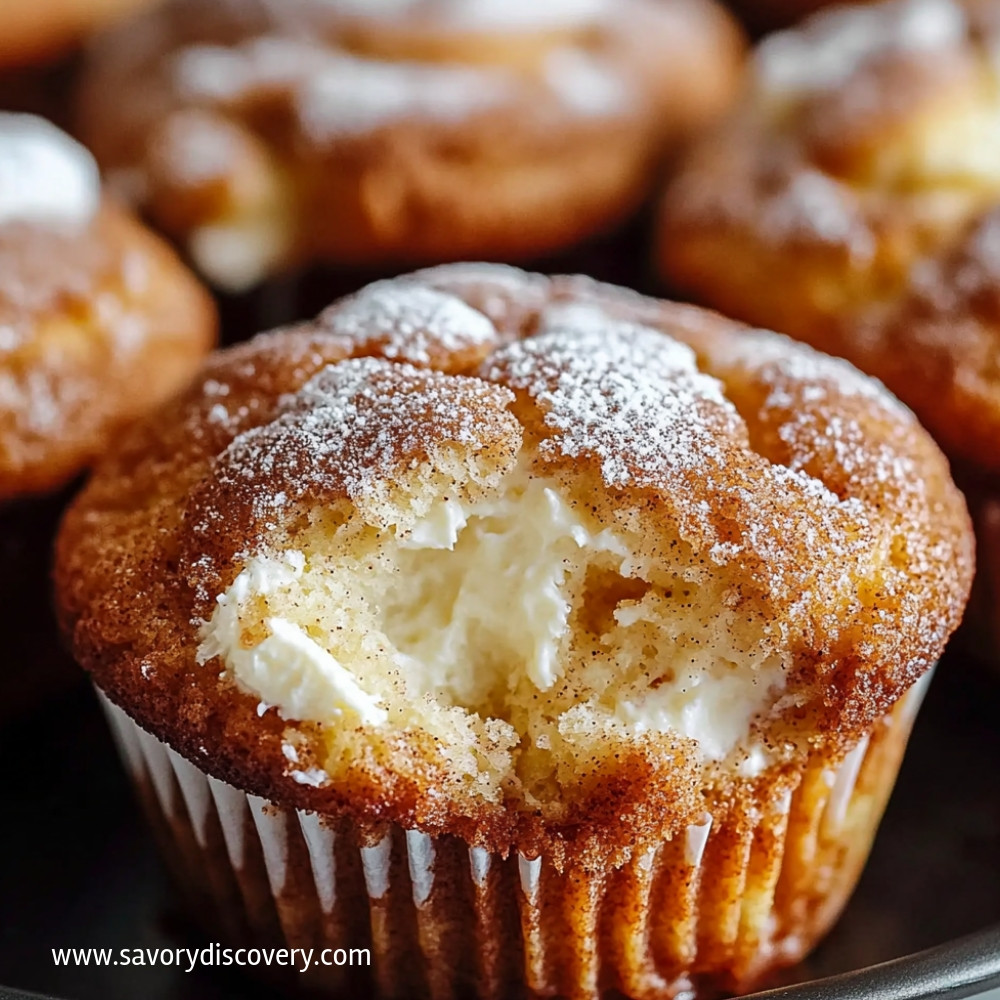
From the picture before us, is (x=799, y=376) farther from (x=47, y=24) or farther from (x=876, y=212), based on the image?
(x=47, y=24)

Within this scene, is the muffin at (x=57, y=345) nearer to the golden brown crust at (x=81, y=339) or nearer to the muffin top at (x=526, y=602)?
the golden brown crust at (x=81, y=339)

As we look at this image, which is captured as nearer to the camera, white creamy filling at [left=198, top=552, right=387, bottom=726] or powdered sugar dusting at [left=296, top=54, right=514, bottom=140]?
white creamy filling at [left=198, top=552, right=387, bottom=726]

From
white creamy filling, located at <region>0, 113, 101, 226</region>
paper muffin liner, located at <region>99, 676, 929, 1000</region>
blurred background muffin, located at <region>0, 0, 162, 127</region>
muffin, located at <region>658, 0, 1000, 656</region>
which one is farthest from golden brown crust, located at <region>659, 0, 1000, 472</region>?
blurred background muffin, located at <region>0, 0, 162, 127</region>

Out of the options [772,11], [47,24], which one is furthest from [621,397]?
[772,11]

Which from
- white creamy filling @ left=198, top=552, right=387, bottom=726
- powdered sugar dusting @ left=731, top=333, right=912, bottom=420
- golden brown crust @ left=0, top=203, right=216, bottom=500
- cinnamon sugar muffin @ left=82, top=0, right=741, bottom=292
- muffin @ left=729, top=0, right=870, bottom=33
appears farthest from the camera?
muffin @ left=729, top=0, right=870, bottom=33

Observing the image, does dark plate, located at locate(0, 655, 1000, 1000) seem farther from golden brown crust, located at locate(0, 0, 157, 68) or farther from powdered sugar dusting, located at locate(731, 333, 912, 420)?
golden brown crust, located at locate(0, 0, 157, 68)

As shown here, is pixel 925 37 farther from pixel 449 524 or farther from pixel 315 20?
pixel 449 524
